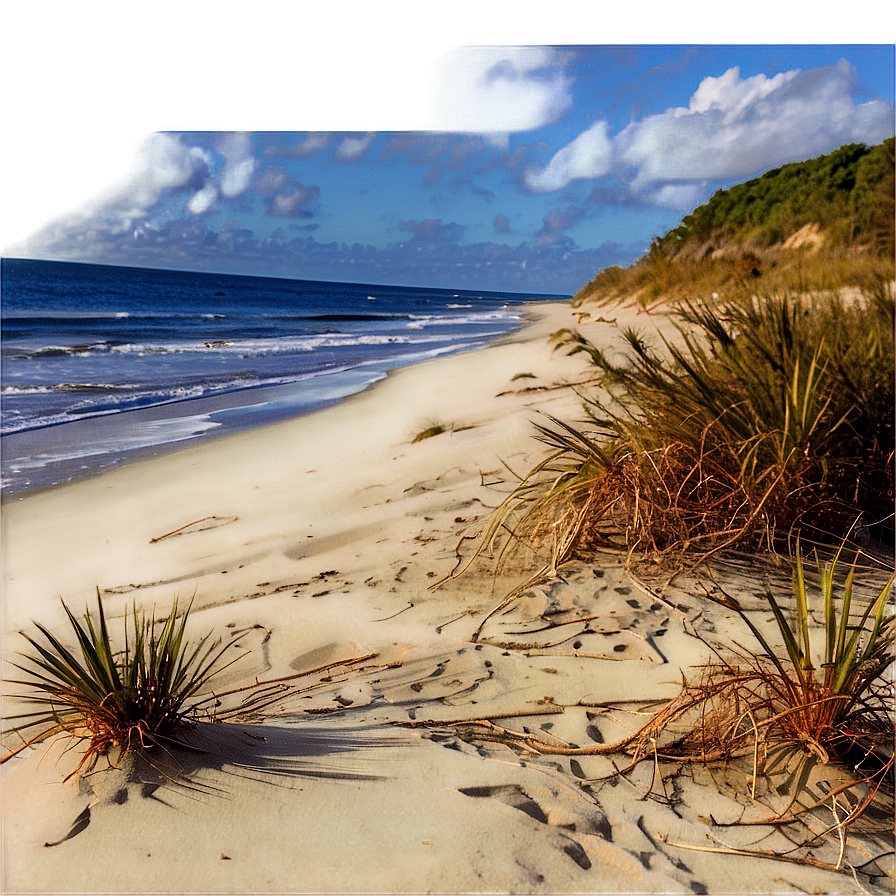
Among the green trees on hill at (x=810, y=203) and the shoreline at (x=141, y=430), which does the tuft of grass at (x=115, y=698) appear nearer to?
the shoreline at (x=141, y=430)

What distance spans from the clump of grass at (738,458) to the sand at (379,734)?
23 centimetres

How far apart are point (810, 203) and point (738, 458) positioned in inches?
790

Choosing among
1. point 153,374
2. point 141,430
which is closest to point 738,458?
point 141,430

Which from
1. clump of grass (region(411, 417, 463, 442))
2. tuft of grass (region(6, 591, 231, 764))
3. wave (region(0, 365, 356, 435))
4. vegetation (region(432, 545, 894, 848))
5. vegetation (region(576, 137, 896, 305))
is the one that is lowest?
vegetation (region(432, 545, 894, 848))

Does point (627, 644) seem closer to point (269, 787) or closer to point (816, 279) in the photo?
point (269, 787)

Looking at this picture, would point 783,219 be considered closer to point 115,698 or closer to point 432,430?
point 432,430

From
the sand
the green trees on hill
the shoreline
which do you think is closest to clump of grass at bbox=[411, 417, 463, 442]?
the sand

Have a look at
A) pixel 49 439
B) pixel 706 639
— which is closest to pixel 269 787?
pixel 706 639

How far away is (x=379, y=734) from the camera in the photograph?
1.66m

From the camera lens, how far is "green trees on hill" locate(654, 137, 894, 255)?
1428 cm

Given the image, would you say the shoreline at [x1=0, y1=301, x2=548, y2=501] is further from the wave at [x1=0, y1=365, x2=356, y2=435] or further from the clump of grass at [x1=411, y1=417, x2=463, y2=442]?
the clump of grass at [x1=411, y1=417, x2=463, y2=442]

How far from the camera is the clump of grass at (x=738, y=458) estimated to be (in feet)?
8.33

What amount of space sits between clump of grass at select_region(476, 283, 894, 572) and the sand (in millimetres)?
227

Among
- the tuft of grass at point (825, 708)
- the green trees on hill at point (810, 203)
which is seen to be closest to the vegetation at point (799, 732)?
the tuft of grass at point (825, 708)
